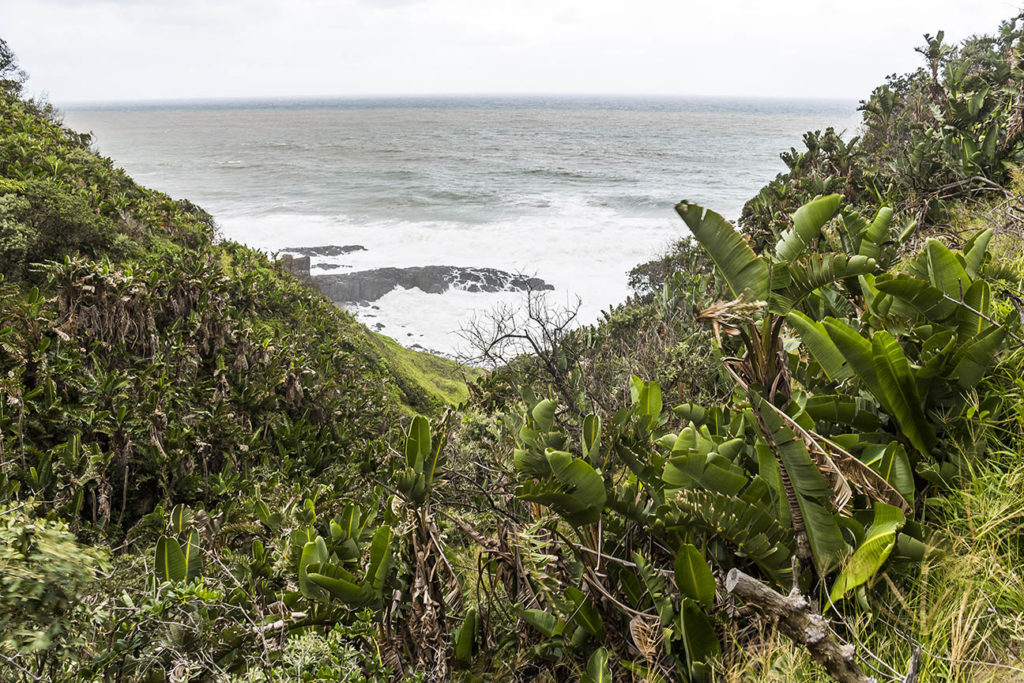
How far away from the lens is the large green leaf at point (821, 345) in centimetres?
310

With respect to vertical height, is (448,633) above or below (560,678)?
above

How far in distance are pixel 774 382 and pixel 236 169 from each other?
6123 centimetres

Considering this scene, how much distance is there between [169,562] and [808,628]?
3268mm

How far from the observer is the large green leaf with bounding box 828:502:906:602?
2.53 metres

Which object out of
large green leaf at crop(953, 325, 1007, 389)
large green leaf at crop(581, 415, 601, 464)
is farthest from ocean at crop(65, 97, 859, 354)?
large green leaf at crop(953, 325, 1007, 389)

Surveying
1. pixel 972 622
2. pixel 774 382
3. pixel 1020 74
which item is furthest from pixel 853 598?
pixel 1020 74

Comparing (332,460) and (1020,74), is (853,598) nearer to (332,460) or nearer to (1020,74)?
(332,460)

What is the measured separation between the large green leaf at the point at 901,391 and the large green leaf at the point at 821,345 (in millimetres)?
177

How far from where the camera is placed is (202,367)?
26.7ft

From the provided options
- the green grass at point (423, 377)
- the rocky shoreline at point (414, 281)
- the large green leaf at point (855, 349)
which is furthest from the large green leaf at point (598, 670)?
the rocky shoreline at point (414, 281)

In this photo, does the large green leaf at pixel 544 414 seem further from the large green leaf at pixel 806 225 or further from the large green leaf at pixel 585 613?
the large green leaf at pixel 806 225

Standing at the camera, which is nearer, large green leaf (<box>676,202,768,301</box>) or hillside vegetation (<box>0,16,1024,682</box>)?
hillside vegetation (<box>0,16,1024,682</box>)

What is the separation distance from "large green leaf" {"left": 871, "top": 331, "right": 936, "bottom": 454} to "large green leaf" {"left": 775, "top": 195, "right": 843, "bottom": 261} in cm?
57

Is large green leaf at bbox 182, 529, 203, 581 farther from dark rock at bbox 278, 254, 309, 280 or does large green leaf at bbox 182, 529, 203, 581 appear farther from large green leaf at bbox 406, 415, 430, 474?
dark rock at bbox 278, 254, 309, 280
